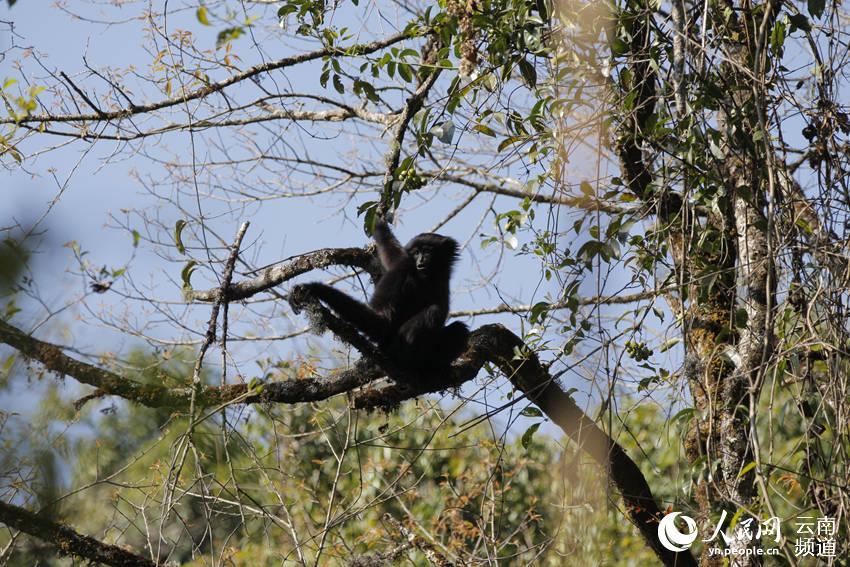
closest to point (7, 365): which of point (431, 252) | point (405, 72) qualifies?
point (405, 72)

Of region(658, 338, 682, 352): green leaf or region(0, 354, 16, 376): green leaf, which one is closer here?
region(0, 354, 16, 376): green leaf

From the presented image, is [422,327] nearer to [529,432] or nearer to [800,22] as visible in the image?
[529,432]

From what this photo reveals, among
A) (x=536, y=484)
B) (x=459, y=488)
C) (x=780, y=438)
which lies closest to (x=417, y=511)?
(x=459, y=488)

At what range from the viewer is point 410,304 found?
7.23 meters

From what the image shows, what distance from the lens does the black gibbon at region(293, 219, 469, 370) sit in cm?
630

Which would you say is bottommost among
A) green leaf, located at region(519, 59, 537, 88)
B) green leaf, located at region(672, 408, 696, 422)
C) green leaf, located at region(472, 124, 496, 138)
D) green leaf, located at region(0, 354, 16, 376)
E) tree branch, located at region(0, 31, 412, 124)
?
green leaf, located at region(0, 354, 16, 376)

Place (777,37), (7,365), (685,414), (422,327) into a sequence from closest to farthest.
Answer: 1. (7,365)
2. (685,414)
3. (777,37)
4. (422,327)

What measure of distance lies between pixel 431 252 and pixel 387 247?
576mm

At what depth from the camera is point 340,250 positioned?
21.1 ft

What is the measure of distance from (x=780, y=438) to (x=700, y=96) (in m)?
6.95

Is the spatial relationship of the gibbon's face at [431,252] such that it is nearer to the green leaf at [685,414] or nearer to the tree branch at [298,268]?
the tree branch at [298,268]

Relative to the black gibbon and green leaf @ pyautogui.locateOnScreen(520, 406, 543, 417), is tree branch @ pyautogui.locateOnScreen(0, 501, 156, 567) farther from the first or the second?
green leaf @ pyautogui.locateOnScreen(520, 406, 543, 417)

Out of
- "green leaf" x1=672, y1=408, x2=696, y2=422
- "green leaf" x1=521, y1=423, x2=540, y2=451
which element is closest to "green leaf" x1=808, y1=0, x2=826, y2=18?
"green leaf" x1=672, y1=408, x2=696, y2=422

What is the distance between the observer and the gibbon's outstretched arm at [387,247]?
7.27m
